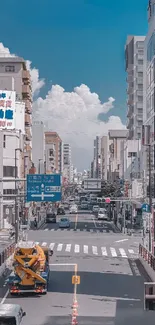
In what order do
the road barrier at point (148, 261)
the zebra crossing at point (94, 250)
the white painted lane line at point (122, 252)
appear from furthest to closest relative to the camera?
1. the zebra crossing at point (94, 250)
2. the white painted lane line at point (122, 252)
3. the road barrier at point (148, 261)

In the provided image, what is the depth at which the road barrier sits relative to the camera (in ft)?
114

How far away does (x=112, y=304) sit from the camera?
27062mm

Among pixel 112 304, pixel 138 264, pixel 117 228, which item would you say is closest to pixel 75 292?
pixel 112 304

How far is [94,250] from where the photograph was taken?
172 feet

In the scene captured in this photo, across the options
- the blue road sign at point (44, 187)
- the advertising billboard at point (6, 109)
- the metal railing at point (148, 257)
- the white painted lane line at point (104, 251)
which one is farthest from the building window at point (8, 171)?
the blue road sign at point (44, 187)

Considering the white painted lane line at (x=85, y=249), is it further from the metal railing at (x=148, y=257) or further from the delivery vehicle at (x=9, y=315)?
the delivery vehicle at (x=9, y=315)

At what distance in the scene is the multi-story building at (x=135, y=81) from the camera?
121 meters

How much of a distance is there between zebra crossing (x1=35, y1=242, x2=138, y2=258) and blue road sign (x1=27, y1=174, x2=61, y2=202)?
9.50 m

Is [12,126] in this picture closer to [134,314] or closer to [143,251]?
[143,251]

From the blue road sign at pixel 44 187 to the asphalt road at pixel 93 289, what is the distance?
4578 mm

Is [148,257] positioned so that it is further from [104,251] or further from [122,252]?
[104,251]

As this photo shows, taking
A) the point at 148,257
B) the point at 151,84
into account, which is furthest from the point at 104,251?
the point at 151,84

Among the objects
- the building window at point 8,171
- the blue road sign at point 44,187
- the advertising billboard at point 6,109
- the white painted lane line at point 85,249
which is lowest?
the white painted lane line at point 85,249

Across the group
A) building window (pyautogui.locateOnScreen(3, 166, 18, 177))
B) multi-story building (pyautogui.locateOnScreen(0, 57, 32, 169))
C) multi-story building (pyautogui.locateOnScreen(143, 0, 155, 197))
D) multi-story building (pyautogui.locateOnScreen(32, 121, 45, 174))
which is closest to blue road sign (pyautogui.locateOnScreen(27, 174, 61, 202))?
multi-story building (pyautogui.locateOnScreen(143, 0, 155, 197))
